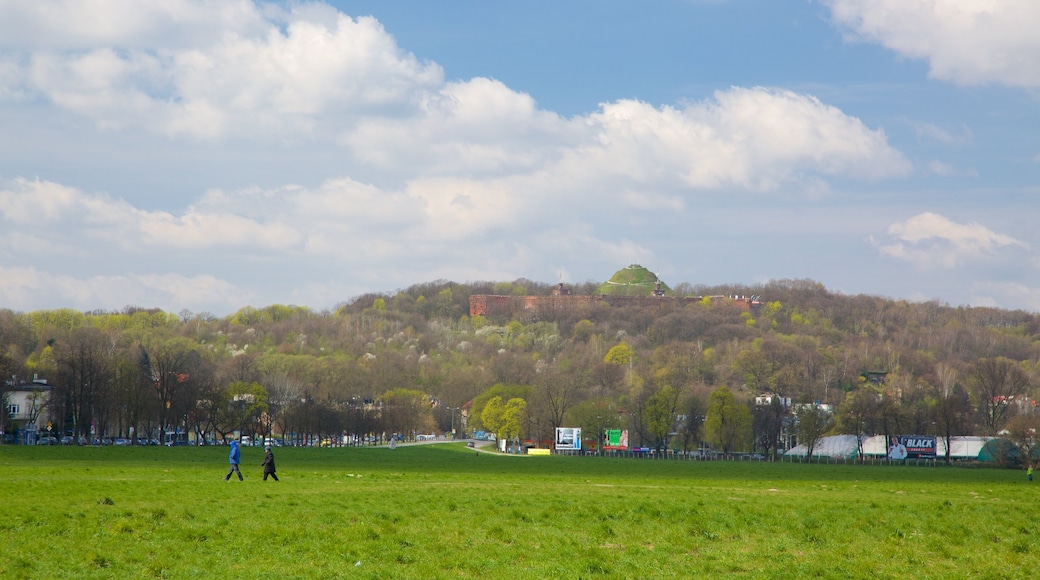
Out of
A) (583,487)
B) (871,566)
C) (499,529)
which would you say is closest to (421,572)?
(499,529)

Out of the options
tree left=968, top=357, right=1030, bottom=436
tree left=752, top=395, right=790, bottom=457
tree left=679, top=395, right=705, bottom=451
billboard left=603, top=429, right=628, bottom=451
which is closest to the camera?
tree left=752, top=395, right=790, bottom=457

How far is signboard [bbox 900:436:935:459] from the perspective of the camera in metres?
127

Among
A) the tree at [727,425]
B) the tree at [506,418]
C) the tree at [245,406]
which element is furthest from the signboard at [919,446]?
the tree at [245,406]

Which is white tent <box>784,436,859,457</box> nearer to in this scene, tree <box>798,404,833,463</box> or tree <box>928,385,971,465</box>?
tree <box>798,404,833,463</box>

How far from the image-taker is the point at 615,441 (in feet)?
468

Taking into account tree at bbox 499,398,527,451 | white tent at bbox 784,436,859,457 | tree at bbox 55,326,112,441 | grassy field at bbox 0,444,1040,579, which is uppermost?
tree at bbox 55,326,112,441

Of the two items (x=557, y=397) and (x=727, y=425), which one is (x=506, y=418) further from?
(x=727, y=425)

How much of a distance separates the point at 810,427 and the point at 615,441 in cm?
2929

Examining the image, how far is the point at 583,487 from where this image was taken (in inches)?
1553

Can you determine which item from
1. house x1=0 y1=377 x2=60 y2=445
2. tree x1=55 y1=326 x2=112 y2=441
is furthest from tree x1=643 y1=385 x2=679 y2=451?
house x1=0 y1=377 x2=60 y2=445

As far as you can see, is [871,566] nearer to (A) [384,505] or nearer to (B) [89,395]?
(A) [384,505]

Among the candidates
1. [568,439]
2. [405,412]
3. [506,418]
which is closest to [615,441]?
[568,439]

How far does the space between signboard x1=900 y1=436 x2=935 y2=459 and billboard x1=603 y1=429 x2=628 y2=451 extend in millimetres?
34504

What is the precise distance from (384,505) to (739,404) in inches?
4480
